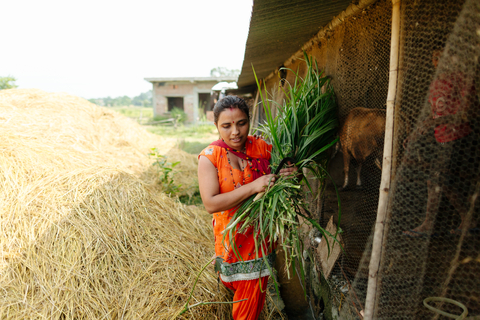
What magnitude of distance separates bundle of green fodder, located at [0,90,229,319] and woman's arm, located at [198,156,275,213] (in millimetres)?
1037

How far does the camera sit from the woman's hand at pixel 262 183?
141 centimetres

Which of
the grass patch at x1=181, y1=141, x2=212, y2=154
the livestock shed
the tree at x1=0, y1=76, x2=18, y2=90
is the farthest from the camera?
the tree at x1=0, y1=76, x2=18, y2=90

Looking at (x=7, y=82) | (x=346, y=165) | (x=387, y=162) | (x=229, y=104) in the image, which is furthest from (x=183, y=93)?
(x=387, y=162)

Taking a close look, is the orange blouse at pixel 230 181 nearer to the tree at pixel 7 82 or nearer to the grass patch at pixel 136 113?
the tree at pixel 7 82

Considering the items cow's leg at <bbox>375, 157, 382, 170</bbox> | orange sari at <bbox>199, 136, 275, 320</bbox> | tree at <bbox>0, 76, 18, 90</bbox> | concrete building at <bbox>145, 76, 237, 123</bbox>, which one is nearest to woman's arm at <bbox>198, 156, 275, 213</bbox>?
orange sari at <bbox>199, 136, 275, 320</bbox>

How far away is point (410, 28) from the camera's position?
3.70 feet

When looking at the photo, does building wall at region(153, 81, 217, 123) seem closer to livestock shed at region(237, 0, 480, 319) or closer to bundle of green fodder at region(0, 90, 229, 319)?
bundle of green fodder at region(0, 90, 229, 319)

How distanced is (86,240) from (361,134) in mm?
2320

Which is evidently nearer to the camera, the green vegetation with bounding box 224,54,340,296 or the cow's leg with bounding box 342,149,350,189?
the green vegetation with bounding box 224,54,340,296

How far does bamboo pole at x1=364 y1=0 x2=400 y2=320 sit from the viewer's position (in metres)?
1.16

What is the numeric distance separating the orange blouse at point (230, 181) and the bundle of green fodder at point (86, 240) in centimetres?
73

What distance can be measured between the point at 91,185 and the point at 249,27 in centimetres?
220

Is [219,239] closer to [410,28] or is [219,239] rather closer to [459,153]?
[459,153]

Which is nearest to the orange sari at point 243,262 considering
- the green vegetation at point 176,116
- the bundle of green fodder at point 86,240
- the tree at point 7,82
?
the bundle of green fodder at point 86,240
